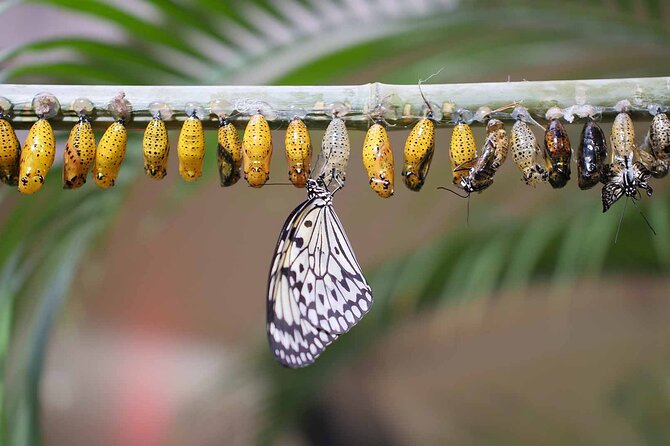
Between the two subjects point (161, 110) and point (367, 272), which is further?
point (367, 272)

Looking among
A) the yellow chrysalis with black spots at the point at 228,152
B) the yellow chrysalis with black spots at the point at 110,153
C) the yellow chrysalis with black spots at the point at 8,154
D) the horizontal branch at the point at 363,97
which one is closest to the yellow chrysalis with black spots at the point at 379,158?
the horizontal branch at the point at 363,97

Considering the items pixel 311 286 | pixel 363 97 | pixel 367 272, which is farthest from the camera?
pixel 367 272

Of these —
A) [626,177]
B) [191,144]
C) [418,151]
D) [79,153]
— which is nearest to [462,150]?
[418,151]

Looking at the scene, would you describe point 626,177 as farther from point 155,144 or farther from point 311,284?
point 155,144

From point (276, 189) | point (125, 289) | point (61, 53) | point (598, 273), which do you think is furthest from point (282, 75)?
point (125, 289)

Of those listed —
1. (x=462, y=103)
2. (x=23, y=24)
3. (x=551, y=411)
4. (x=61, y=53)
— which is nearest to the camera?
(x=462, y=103)

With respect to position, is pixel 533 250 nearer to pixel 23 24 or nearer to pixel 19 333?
pixel 19 333

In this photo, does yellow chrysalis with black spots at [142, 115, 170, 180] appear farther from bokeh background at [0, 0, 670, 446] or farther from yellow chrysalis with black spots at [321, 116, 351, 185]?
bokeh background at [0, 0, 670, 446]
